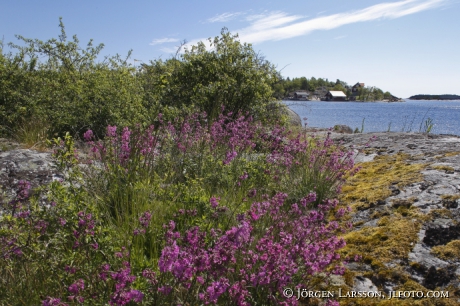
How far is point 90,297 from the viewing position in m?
2.03

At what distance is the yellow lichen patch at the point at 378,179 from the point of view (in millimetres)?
3738

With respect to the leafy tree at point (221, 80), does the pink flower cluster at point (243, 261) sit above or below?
below

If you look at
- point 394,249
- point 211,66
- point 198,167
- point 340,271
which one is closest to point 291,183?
point 198,167

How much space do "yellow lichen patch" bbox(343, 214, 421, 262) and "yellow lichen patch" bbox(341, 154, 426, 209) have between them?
0.54 meters

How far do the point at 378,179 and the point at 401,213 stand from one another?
113 centimetres

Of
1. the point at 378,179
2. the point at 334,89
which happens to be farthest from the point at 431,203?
the point at 334,89

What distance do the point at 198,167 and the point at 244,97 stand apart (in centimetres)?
494

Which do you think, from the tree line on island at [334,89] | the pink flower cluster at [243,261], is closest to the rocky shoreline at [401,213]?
the pink flower cluster at [243,261]

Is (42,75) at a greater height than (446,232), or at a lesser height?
greater

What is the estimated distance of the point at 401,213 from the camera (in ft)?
10.4

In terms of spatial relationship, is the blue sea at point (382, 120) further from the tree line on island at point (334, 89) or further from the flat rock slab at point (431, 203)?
the tree line on island at point (334, 89)

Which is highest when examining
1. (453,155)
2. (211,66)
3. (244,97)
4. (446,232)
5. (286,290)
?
(211,66)

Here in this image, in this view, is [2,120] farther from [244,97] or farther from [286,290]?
[286,290]

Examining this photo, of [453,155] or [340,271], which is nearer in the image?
[340,271]
